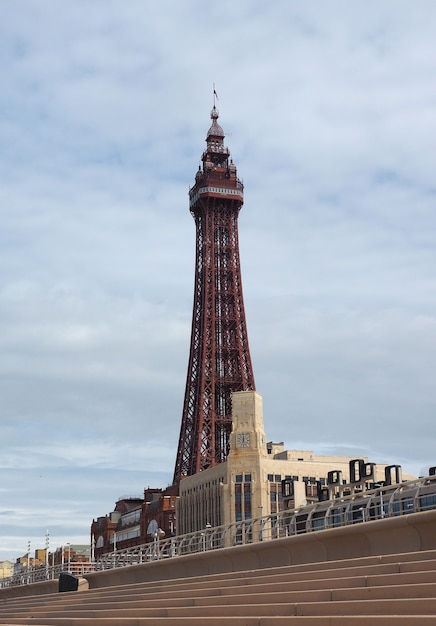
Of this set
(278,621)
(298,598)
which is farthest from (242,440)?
(278,621)

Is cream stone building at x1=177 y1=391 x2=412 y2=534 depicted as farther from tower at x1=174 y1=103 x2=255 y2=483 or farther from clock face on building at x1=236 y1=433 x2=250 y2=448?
tower at x1=174 y1=103 x2=255 y2=483

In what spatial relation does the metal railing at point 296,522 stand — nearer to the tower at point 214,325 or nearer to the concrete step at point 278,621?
the concrete step at point 278,621

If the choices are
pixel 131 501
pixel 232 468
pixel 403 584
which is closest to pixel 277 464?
pixel 232 468

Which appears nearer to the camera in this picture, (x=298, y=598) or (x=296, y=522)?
(x=298, y=598)

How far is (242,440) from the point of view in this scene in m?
87.2

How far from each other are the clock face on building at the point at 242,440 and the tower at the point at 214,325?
2657cm

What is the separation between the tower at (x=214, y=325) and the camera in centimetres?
11769

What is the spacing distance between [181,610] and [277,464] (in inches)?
2752

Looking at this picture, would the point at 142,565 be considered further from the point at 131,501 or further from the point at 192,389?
the point at 131,501

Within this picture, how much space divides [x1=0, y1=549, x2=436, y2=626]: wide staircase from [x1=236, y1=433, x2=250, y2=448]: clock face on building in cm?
6024

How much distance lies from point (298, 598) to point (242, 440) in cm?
7038

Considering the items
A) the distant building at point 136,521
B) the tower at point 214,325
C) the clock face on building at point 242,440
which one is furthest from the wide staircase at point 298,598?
the tower at point 214,325

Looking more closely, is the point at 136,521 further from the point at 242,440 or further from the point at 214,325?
the point at 242,440

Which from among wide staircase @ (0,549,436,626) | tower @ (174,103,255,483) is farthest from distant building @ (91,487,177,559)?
wide staircase @ (0,549,436,626)
